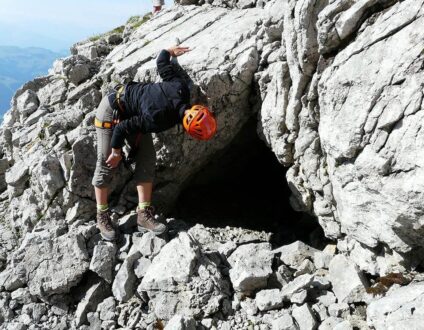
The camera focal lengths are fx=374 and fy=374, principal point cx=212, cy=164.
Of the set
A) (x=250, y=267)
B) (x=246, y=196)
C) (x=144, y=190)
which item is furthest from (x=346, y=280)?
(x=246, y=196)

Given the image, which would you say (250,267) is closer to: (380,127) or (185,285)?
(185,285)

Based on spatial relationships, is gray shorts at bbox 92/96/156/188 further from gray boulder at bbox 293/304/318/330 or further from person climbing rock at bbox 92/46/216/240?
gray boulder at bbox 293/304/318/330

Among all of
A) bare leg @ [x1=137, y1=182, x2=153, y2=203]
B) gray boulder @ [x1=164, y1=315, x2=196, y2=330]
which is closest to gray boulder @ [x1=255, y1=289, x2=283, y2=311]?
gray boulder @ [x1=164, y1=315, x2=196, y2=330]

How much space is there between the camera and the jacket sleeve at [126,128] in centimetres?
930

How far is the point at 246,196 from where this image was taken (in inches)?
623

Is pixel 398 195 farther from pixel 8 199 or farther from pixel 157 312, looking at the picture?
pixel 8 199

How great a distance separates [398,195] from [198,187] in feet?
30.0

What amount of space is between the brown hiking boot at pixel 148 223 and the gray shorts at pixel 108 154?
2.92ft

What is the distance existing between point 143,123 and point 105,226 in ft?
10.7

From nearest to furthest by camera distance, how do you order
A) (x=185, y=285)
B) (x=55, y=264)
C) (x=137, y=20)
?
(x=185, y=285) → (x=55, y=264) → (x=137, y=20)

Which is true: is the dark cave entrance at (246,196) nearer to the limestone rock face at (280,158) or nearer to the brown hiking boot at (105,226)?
the limestone rock face at (280,158)

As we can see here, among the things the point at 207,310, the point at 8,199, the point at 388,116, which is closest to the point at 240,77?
the point at 388,116

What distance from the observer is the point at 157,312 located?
29.4 ft

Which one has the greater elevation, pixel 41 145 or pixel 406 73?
pixel 406 73
